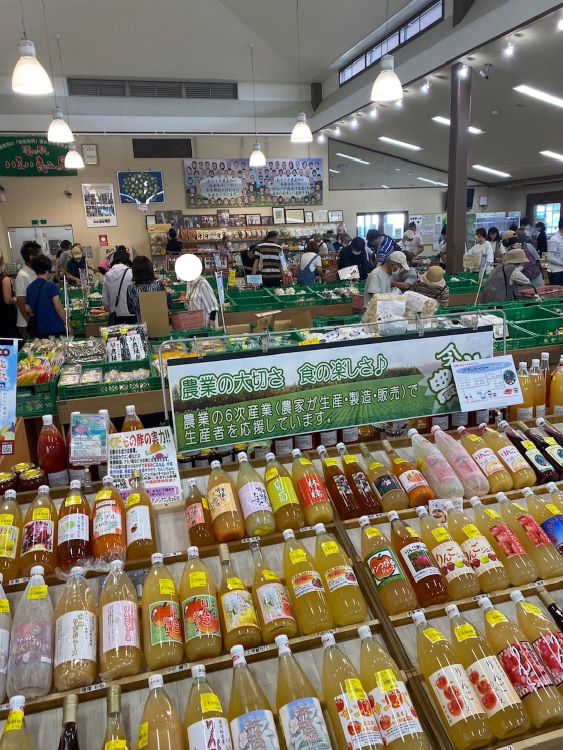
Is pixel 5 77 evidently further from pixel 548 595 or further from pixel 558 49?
pixel 548 595

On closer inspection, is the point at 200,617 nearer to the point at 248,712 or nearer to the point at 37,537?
the point at 248,712

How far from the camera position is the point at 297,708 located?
1378mm

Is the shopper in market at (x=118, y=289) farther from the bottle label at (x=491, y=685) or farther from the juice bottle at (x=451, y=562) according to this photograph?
the bottle label at (x=491, y=685)

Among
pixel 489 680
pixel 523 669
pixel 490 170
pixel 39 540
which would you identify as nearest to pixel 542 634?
pixel 523 669

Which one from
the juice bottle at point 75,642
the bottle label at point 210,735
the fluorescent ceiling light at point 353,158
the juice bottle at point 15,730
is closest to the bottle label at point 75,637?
the juice bottle at point 75,642

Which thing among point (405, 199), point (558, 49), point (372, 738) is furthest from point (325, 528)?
point (405, 199)

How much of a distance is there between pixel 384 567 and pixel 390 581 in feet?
0.15

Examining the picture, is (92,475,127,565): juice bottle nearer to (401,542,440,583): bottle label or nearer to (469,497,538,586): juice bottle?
(401,542,440,583): bottle label

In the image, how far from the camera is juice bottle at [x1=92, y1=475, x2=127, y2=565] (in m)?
1.80

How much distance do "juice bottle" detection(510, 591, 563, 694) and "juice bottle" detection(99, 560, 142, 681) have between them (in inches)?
47.3

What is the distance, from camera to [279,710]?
1.41 meters

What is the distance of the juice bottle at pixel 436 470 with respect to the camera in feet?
6.97

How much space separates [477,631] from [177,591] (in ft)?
3.16

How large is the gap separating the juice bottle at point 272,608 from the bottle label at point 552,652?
75 centimetres
